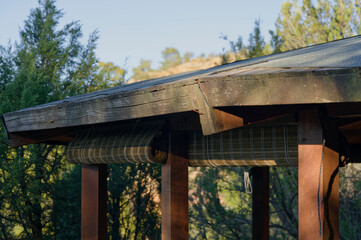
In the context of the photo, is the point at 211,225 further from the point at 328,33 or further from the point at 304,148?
the point at 304,148

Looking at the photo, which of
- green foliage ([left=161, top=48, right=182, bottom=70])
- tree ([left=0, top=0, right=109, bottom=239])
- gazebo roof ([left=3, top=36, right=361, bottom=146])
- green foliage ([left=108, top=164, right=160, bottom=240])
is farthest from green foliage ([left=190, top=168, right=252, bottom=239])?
green foliage ([left=161, top=48, right=182, bottom=70])

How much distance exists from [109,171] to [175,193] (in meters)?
3.79

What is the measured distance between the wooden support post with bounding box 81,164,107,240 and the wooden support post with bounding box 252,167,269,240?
1.41m

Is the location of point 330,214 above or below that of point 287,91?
below

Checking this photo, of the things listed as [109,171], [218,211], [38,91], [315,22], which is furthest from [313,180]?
[315,22]

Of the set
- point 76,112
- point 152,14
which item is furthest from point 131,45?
point 76,112

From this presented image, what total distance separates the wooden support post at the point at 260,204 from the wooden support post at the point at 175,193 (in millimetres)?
1335

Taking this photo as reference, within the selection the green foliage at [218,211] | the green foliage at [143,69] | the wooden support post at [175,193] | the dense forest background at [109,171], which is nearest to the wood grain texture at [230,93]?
the wooden support post at [175,193]

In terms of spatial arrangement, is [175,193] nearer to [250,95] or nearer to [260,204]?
[250,95]

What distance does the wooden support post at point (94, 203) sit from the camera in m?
3.39

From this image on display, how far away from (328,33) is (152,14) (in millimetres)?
43286

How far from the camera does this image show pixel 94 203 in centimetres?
341

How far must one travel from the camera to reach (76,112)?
8.85ft

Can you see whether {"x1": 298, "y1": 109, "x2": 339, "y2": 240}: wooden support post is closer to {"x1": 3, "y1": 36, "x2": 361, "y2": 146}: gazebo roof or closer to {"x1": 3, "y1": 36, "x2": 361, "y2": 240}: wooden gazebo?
{"x1": 3, "y1": 36, "x2": 361, "y2": 240}: wooden gazebo
